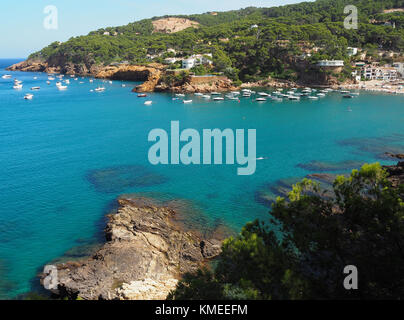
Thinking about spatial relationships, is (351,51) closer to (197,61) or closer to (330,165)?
(197,61)

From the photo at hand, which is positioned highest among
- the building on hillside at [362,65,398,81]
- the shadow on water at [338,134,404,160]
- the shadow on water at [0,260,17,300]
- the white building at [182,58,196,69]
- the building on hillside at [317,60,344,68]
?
the white building at [182,58,196,69]

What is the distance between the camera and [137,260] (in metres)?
20.6

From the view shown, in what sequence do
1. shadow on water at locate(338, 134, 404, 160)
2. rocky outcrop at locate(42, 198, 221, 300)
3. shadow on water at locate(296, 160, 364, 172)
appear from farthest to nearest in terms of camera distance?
shadow on water at locate(338, 134, 404, 160)
shadow on water at locate(296, 160, 364, 172)
rocky outcrop at locate(42, 198, 221, 300)

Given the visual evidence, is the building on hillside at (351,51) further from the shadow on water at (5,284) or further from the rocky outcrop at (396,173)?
the shadow on water at (5,284)

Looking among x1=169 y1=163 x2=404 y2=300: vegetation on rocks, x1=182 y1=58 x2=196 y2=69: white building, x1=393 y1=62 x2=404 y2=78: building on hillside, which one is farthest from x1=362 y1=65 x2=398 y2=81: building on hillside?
x1=169 y1=163 x2=404 y2=300: vegetation on rocks

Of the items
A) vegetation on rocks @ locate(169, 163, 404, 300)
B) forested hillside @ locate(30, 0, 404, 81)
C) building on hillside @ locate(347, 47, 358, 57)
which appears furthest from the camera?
building on hillside @ locate(347, 47, 358, 57)

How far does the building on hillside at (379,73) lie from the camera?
343 feet

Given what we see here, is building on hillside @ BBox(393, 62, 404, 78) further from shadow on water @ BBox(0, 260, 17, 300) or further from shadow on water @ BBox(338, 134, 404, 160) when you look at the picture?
shadow on water @ BBox(0, 260, 17, 300)

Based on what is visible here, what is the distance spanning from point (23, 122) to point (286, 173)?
59117 mm

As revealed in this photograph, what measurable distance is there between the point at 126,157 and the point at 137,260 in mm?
24991

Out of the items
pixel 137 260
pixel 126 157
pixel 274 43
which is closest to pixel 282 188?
pixel 137 260

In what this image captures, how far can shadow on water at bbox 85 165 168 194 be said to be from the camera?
1319 inches

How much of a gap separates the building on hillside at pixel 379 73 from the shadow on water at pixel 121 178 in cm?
10057

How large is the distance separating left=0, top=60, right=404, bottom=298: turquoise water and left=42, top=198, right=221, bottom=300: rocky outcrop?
2.66 metres
